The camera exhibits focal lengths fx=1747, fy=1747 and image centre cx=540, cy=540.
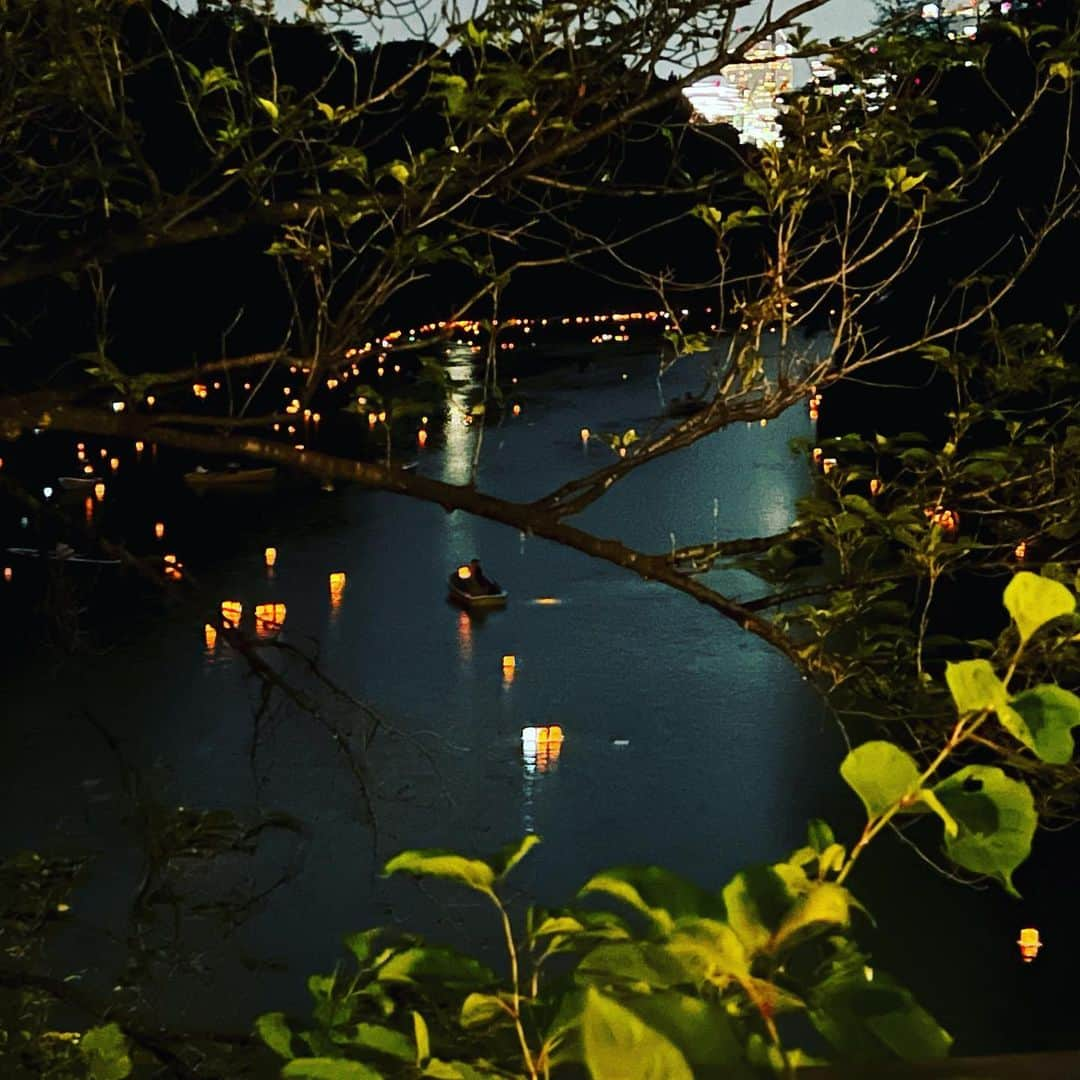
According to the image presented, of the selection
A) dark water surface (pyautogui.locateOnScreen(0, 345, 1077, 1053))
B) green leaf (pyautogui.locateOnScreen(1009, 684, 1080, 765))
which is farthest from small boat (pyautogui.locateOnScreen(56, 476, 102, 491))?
green leaf (pyautogui.locateOnScreen(1009, 684, 1080, 765))

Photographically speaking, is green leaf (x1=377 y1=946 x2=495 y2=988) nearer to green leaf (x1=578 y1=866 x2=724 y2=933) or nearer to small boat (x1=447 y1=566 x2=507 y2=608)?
green leaf (x1=578 y1=866 x2=724 y2=933)

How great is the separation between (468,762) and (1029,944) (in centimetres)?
490

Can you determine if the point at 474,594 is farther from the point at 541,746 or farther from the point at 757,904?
the point at 757,904

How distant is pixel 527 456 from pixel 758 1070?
25138 mm

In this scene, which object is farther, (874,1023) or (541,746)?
(541,746)

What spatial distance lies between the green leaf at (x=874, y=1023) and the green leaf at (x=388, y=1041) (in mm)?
201

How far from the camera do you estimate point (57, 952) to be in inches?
403

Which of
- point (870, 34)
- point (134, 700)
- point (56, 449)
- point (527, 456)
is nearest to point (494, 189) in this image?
point (870, 34)

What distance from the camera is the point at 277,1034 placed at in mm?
971

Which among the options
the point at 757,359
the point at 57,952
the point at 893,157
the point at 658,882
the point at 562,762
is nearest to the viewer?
the point at 658,882

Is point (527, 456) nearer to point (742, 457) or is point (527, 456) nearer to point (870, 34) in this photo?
point (742, 457)

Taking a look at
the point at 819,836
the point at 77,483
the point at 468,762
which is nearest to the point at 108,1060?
the point at 819,836

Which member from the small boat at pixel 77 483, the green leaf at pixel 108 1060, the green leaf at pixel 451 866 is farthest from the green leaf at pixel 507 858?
the small boat at pixel 77 483

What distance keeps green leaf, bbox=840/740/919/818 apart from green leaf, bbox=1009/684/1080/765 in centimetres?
9
